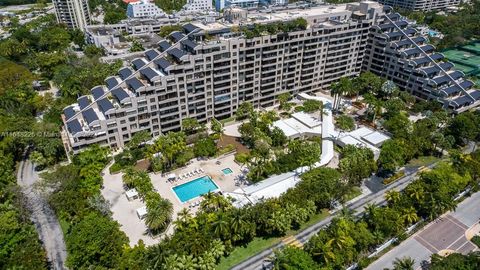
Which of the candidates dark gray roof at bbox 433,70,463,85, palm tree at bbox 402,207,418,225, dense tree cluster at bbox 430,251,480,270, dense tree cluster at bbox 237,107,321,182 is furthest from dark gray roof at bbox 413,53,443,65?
dense tree cluster at bbox 430,251,480,270

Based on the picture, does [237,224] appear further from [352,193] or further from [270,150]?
[270,150]

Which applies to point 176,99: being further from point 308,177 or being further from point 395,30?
point 395,30

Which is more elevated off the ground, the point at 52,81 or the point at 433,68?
the point at 433,68

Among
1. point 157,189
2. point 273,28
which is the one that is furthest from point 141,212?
point 273,28

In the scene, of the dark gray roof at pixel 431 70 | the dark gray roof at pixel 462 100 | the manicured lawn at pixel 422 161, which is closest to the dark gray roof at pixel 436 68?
the dark gray roof at pixel 431 70

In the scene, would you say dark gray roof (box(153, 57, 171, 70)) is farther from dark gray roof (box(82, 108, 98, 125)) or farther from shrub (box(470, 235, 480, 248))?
shrub (box(470, 235, 480, 248))

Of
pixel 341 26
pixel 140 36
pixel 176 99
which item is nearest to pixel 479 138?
pixel 341 26
